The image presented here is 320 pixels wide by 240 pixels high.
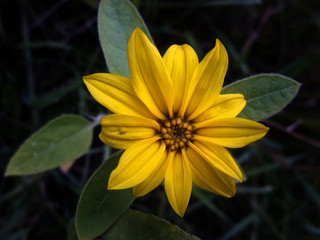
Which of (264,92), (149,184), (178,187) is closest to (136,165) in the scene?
(149,184)

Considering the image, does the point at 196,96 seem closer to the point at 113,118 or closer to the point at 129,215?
the point at 113,118

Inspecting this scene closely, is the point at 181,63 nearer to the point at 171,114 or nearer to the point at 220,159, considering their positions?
the point at 171,114

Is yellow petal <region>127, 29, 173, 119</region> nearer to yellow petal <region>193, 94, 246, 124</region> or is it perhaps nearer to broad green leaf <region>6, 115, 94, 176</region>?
yellow petal <region>193, 94, 246, 124</region>

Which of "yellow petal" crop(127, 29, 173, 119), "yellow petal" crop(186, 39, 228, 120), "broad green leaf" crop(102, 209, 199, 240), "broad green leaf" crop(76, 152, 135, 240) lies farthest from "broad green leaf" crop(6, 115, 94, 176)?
"yellow petal" crop(186, 39, 228, 120)

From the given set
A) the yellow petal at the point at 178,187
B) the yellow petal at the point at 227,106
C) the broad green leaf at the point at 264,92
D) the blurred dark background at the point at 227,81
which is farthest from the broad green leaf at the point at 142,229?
the blurred dark background at the point at 227,81

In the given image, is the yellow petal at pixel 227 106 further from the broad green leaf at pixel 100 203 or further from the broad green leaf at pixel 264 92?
the broad green leaf at pixel 100 203
